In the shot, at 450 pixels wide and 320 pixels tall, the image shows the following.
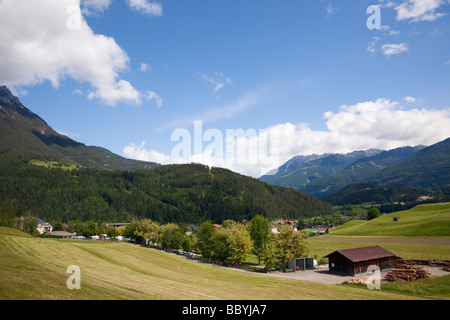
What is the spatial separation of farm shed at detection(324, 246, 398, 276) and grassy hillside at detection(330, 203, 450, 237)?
148 feet

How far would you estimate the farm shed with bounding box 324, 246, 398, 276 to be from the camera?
48281 millimetres

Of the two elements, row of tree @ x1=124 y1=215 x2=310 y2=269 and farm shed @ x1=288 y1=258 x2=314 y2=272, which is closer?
farm shed @ x1=288 y1=258 x2=314 y2=272

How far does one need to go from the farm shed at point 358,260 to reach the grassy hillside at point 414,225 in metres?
45.1

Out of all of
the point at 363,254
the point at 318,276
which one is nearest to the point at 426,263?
the point at 363,254

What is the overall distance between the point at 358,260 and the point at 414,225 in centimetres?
6668

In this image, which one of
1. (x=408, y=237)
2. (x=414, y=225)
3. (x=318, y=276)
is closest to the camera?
(x=318, y=276)

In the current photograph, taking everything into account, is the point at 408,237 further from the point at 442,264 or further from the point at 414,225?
the point at 442,264

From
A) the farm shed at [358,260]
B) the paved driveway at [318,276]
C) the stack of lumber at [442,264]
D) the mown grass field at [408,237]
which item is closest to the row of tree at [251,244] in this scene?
the paved driveway at [318,276]

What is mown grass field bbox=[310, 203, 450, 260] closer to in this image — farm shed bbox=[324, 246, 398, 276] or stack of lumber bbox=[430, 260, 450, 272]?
stack of lumber bbox=[430, 260, 450, 272]

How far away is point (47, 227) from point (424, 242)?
184333mm

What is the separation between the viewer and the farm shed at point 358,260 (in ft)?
158

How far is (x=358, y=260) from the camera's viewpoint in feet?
157

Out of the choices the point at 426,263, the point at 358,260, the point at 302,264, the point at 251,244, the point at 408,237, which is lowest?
the point at 302,264

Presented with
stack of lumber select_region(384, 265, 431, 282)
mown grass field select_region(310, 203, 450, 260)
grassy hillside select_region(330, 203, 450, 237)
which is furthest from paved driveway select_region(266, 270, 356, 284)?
grassy hillside select_region(330, 203, 450, 237)
